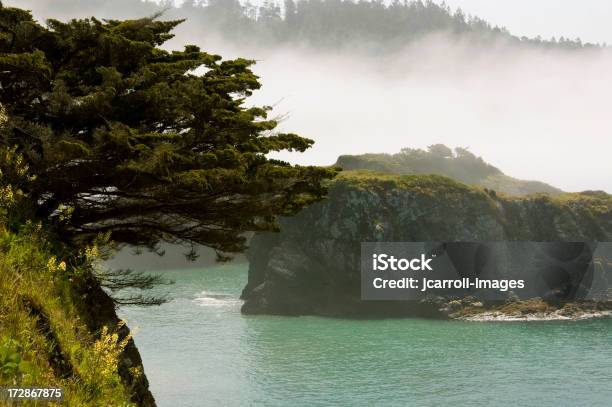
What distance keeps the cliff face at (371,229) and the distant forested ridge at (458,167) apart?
5181cm

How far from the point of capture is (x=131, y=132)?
1020 cm

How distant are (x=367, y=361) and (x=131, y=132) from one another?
4470cm

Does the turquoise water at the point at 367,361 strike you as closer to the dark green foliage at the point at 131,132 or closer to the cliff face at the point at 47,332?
the dark green foliage at the point at 131,132

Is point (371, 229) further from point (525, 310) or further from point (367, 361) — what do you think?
point (367, 361)

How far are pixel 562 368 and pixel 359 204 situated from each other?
39.8m

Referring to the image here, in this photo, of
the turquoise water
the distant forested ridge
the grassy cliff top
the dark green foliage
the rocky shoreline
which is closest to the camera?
the dark green foliage

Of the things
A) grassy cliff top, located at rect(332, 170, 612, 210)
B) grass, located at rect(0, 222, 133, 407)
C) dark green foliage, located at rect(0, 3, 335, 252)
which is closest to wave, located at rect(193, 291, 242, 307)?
grassy cliff top, located at rect(332, 170, 612, 210)

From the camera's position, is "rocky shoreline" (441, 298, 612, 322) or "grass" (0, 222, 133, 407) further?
"rocky shoreline" (441, 298, 612, 322)

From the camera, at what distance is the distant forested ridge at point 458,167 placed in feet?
502

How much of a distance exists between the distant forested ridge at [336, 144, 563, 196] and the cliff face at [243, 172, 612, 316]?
51.8 meters

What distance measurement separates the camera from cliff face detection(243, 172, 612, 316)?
259ft

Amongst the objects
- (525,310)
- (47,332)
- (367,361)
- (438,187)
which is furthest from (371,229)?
(47,332)

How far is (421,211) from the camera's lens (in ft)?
276

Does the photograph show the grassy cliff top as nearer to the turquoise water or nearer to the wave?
the turquoise water
